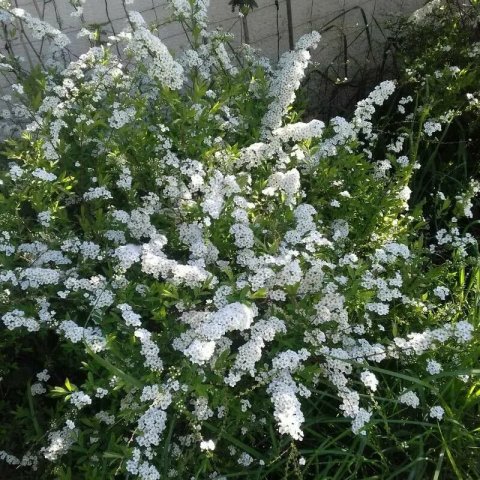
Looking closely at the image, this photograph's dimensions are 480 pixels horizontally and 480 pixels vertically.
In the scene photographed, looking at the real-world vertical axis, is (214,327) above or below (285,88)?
below

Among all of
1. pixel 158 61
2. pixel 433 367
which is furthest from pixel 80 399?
pixel 158 61

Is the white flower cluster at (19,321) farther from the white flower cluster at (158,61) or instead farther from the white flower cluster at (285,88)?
the white flower cluster at (285,88)

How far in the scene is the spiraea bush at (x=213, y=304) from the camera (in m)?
2.12

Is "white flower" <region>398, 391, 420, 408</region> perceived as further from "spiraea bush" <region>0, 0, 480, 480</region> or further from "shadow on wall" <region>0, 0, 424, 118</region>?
"shadow on wall" <region>0, 0, 424, 118</region>

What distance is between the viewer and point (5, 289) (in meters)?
2.30

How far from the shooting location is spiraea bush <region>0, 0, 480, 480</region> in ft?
6.97

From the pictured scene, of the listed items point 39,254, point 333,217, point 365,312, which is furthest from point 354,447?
point 39,254

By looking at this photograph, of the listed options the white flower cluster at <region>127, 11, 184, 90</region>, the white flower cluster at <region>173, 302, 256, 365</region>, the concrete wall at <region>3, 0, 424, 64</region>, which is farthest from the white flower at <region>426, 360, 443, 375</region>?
the concrete wall at <region>3, 0, 424, 64</region>

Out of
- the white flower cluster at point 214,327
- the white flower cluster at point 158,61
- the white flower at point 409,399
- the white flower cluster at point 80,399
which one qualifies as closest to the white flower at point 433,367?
the white flower at point 409,399

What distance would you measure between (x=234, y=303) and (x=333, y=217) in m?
1.03

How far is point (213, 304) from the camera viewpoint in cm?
221

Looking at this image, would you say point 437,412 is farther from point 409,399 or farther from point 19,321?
point 19,321

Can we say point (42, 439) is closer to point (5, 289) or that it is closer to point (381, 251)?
point (5, 289)

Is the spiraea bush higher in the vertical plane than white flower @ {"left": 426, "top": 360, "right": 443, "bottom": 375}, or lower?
higher
